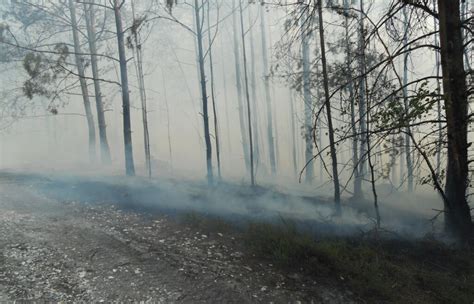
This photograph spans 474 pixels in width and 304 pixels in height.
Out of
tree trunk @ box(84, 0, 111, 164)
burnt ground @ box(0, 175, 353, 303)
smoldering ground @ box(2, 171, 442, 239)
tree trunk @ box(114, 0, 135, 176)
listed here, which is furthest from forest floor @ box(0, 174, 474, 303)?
Answer: tree trunk @ box(84, 0, 111, 164)

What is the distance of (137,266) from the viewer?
17.4 feet

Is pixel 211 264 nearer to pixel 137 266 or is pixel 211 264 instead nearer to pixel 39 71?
pixel 137 266

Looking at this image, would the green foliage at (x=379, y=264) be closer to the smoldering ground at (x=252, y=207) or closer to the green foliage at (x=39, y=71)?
the smoldering ground at (x=252, y=207)

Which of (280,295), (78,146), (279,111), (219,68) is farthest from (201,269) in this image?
(279,111)

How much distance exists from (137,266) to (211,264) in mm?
1116

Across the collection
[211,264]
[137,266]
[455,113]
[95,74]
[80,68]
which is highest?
[80,68]

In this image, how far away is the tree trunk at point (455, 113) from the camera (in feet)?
18.6

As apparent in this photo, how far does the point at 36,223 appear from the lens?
7316 mm

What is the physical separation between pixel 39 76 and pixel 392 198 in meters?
15.3

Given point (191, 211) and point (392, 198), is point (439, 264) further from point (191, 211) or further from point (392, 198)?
point (392, 198)

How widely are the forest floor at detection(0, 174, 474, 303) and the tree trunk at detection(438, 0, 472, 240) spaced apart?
772mm

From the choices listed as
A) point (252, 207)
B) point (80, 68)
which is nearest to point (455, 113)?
point (252, 207)

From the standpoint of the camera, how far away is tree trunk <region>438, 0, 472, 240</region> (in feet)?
18.6

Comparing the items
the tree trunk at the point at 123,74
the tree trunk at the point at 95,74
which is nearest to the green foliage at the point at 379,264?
the tree trunk at the point at 123,74
